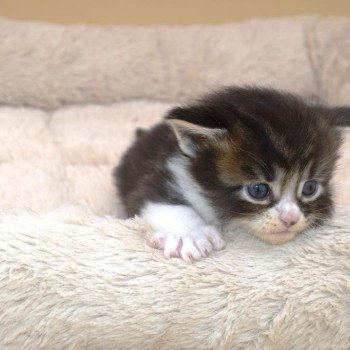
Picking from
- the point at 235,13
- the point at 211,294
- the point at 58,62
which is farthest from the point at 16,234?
the point at 235,13

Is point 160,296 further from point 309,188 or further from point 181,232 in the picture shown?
point 309,188

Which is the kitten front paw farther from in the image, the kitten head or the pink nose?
the pink nose

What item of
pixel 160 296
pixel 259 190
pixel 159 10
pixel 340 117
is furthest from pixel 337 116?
pixel 159 10

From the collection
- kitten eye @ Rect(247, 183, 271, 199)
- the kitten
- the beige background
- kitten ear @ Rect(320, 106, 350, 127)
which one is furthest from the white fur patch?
the beige background

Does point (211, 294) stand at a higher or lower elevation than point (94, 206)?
higher

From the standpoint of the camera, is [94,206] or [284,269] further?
[94,206]

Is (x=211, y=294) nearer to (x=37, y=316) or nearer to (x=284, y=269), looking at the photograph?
(x=284, y=269)

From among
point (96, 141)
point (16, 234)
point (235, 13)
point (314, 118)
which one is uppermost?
point (314, 118)

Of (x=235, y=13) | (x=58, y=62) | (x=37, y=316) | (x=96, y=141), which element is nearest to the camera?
(x=37, y=316)
